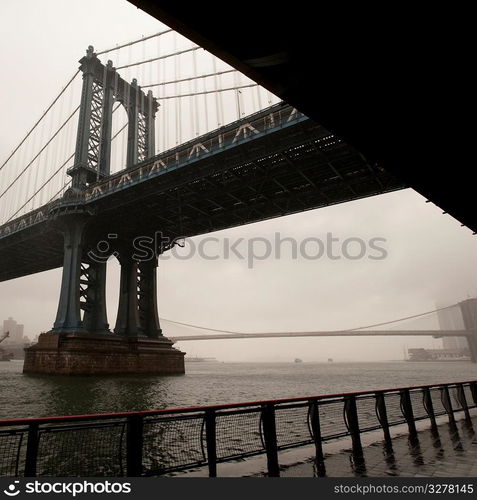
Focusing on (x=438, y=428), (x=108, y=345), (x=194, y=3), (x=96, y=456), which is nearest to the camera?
(x=194, y=3)

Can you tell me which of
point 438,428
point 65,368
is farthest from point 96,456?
point 65,368

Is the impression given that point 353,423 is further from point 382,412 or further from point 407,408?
point 407,408

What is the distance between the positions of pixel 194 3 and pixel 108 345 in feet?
141

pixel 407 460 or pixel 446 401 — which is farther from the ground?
pixel 446 401

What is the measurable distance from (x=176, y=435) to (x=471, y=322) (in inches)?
6117

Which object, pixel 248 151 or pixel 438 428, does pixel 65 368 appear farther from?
pixel 438 428

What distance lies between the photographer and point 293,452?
7375 millimetres

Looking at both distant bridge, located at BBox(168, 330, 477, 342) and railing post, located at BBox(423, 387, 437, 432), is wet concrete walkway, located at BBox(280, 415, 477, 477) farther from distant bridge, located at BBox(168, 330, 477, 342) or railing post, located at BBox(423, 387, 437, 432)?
distant bridge, located at BBox(168, 330, 477, 342)

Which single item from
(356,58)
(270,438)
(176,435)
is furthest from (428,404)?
(356,58)

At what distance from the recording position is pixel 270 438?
5863 millimetres

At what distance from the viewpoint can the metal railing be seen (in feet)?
14.3

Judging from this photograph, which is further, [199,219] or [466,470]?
[199,219]

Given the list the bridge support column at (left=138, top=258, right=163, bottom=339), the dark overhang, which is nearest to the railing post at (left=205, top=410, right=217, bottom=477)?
the dark overhang

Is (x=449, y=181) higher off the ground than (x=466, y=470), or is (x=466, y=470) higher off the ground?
(x=449, y=181)
